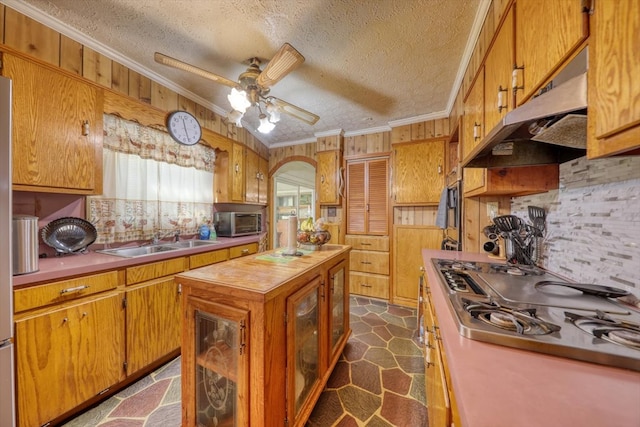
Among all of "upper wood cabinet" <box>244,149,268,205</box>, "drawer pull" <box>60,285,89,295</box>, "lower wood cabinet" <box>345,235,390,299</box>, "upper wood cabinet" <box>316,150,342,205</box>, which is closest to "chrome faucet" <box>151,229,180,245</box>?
"drawer pull" <box>60,285,89,295</box>

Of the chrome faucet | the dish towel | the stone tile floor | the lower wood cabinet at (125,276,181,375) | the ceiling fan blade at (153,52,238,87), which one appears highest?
the ceiling fan blade at (153,52,238,87)

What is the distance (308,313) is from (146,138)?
2320mm

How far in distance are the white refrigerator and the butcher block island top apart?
717 mm

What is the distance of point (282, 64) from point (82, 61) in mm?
1614

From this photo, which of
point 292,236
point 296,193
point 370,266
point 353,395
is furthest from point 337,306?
point 296,193

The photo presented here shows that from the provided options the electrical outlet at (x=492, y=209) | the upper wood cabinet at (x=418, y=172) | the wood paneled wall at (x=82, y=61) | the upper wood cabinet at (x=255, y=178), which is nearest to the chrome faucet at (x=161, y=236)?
the upper wood cabinet at (x=255, y=178)

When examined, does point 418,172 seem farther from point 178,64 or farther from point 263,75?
point 178,64

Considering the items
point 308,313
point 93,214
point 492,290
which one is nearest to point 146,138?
point 93,214

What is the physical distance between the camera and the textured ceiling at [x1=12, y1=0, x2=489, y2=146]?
4.88ft

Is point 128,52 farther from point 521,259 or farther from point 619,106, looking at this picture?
point 521,259

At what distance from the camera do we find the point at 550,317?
0.77 metres

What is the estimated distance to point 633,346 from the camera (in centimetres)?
57

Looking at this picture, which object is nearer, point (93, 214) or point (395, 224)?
point (93, 214)

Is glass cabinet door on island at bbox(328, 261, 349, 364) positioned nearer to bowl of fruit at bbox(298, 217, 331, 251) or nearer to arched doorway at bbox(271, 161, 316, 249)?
bowl of fruit at bbox(298, 217, 331, 251)
